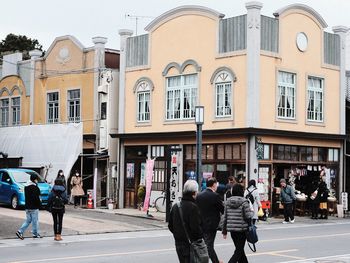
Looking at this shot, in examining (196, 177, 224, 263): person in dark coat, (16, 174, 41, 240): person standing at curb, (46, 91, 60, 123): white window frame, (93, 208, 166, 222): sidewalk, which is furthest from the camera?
(46, 91, 60, 123): white window frame

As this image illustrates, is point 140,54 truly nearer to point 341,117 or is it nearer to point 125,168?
point 125,168

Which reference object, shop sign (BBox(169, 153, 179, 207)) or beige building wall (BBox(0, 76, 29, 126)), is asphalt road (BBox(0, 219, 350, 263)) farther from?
beige building wall (BBox(0, 76, 29, 126))

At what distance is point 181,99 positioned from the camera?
2956 centimetres

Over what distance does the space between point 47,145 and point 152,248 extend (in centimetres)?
1904

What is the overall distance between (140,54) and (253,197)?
51.5 feet

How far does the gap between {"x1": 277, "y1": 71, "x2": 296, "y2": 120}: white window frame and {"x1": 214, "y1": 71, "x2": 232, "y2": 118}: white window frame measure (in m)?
2.11

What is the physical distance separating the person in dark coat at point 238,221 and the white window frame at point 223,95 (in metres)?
15.2

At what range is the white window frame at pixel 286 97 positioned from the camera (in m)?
28.1

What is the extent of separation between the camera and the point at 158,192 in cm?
3019

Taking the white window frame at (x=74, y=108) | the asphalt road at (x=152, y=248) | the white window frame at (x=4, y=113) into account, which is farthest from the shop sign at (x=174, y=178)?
the white window frame at (x=4, y=113)

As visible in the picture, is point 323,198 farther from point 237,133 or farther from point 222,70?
point 222,70

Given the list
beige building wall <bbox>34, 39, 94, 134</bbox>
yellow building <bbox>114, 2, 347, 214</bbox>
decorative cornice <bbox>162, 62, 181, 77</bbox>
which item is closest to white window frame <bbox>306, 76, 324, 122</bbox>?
yellow building <bbox>114, 2, 347, 214</bbox>

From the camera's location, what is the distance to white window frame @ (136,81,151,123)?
3114 cm

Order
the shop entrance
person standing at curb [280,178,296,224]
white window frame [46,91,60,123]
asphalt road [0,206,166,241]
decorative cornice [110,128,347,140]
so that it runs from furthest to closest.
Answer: white window frame [46,91,60,123] < the shop entrance < decorative cornice [110,128,347,140] < person standing at curb [280,178,296,224] < asphalt road [0,206,166,241]
